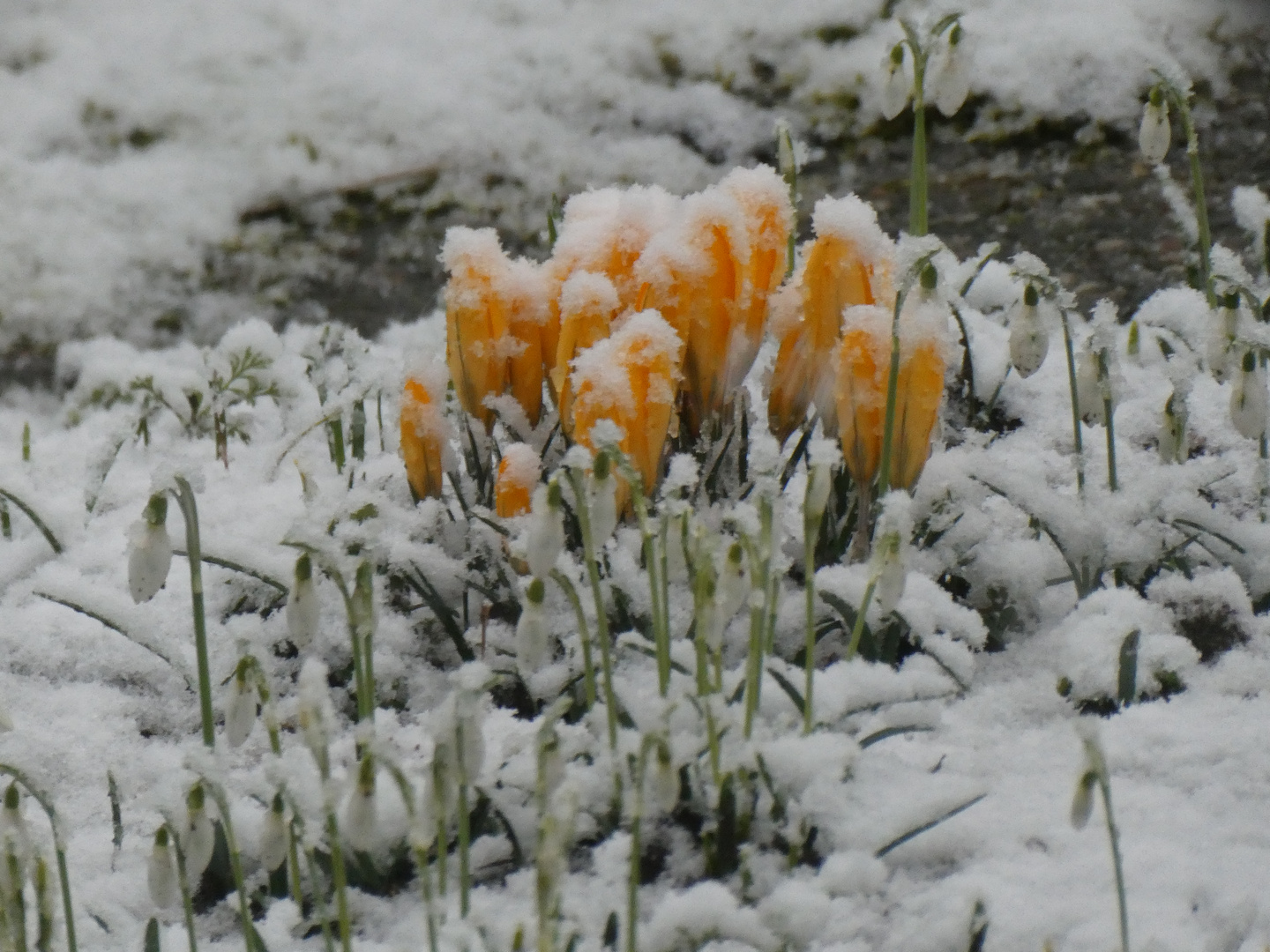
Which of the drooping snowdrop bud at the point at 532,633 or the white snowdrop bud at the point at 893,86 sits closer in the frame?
the drooping snowdrop bud at the point at 532,633

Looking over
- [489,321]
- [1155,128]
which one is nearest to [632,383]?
[489,321]

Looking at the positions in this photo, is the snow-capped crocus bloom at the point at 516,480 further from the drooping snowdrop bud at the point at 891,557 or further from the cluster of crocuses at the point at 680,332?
the drooping snowdrop bud at the point at 891,557

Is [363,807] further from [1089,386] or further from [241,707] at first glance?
[1089,386]

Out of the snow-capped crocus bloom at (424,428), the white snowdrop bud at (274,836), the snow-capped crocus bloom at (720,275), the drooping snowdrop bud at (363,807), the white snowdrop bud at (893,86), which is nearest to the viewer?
the drooping snowdrop bud at (363,807)

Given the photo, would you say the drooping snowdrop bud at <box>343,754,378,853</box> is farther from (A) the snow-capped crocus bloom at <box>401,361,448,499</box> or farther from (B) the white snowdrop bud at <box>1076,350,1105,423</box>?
(B) the white snowdrop bud at <box>1076,350,1105,423</box>

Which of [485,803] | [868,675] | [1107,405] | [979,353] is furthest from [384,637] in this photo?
[979,353]

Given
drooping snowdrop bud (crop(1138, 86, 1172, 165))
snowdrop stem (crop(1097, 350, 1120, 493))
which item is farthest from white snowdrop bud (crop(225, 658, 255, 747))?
drooping snowdrop bud (crop(1138, 86, 1172, 165))

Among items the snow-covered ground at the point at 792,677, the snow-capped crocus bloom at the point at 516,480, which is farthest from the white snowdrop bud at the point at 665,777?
the snow-capped crocus bloom at the point at 516,480
